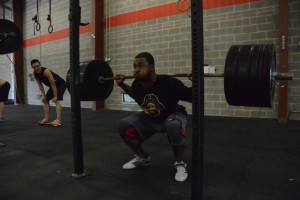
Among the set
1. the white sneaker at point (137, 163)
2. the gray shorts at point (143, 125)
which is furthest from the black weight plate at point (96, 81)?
the white sneaker at point (137, 163)

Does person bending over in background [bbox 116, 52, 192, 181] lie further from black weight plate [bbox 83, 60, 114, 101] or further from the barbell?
the barbell

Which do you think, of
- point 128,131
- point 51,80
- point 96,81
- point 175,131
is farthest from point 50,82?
point 175,131

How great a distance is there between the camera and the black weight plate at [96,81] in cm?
198

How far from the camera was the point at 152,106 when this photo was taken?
6.31 ft

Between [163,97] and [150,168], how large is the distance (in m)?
0.57

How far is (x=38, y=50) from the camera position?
827 cm

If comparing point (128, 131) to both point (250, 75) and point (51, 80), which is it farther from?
point (51, 80)

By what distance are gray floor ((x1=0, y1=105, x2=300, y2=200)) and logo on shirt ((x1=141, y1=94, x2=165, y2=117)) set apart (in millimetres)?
427

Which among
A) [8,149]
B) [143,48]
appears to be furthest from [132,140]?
[143,48]

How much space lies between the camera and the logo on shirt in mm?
1903

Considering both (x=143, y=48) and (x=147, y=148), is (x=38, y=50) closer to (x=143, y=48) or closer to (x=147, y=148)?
(x=143, y=48)

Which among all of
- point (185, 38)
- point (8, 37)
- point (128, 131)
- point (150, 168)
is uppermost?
point (185, 38)

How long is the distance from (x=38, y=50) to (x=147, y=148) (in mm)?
6752

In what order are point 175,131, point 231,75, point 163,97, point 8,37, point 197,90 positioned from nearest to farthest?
point 197,90
point 231,75
point 175,131
point 163,97
point 8,37
